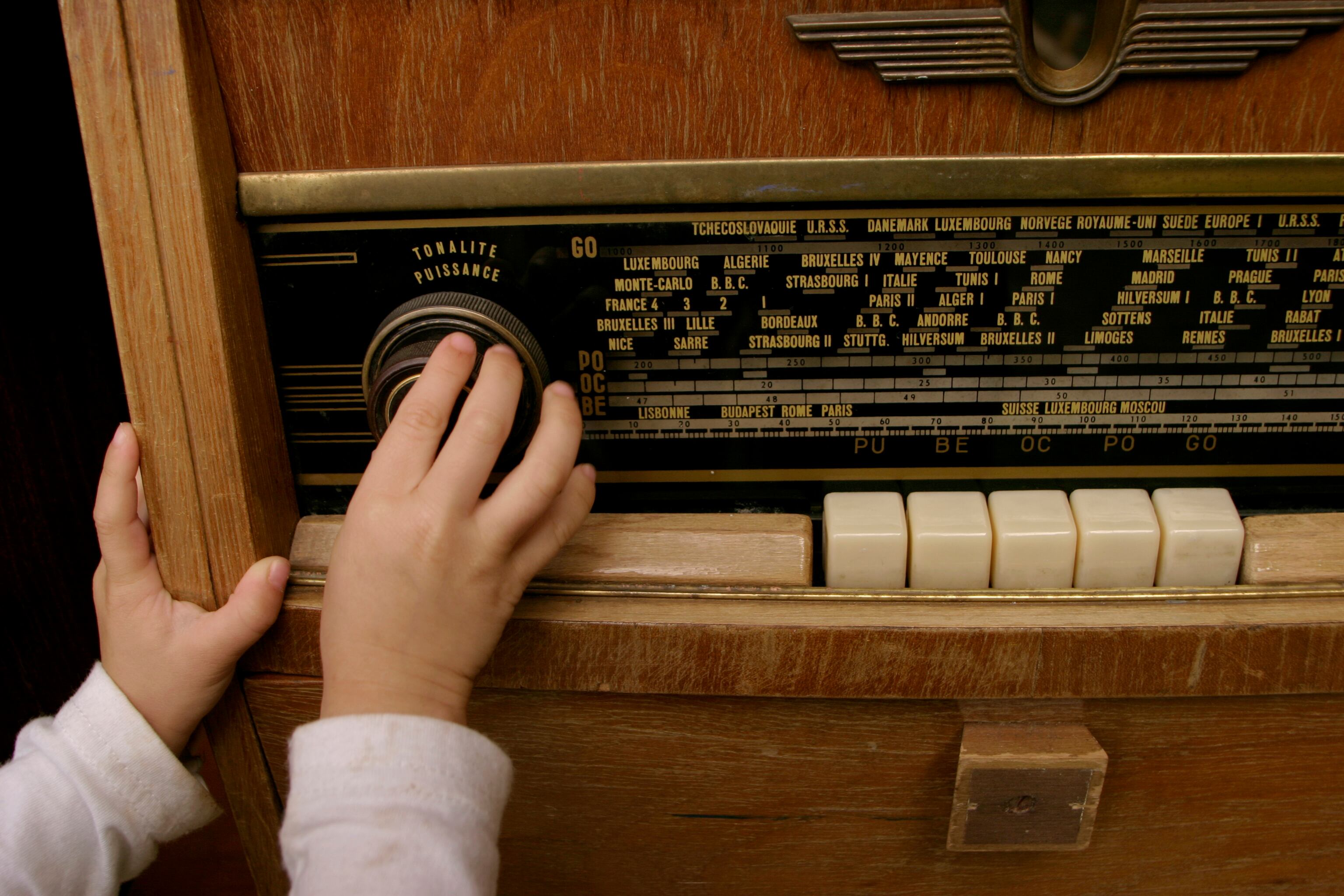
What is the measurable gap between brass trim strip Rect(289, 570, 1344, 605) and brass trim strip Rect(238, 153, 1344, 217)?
271mm

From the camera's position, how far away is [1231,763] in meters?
0.63

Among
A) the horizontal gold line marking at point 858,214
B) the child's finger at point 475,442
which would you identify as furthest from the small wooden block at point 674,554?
the horizontal gold line marking at point 858,214

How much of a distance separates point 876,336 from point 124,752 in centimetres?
60

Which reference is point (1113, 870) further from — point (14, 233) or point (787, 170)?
point (14, 233)

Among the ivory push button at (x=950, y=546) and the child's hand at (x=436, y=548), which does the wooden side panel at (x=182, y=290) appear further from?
the ivory push button at (x=950, y=546)

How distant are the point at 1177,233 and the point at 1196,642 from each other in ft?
0.93

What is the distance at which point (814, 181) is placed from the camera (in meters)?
0.55

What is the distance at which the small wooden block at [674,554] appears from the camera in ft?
1.98

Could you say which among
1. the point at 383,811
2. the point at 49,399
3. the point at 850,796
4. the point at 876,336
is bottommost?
the point at 850,796

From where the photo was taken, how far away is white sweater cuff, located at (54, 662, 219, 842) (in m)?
0.57

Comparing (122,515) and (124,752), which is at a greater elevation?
(122,515)

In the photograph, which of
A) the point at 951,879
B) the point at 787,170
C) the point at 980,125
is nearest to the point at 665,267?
the point at 787,170

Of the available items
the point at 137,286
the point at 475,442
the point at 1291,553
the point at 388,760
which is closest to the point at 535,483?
the point at 475,442

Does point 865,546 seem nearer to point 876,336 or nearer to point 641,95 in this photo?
point 876,336
